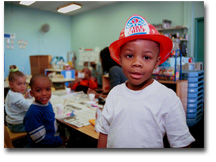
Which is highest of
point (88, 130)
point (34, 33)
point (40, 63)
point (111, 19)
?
point (111, 19)

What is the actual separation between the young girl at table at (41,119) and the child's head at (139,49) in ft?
2.52

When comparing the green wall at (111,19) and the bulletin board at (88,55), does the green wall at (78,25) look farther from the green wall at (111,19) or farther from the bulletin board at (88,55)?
the bulletin board at (88,55)

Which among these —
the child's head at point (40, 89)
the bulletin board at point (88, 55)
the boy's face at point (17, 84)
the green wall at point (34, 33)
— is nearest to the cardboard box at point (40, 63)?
the green wall at point (34, 33)

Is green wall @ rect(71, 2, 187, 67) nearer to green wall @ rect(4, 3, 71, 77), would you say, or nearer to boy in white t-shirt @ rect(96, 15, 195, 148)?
green wall @ rect(4, 3, 71, 77)

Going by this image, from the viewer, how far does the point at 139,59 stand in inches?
26.0

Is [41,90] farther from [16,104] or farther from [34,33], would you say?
[34,33]

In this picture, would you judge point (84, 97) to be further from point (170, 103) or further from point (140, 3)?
point (140, 3)

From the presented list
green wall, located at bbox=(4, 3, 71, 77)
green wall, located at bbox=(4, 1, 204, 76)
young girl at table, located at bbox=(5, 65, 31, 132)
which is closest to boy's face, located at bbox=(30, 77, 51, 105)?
young girl at table, located at bbox=(5, 65, 31, 132)

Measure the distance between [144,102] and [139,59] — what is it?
0.17 m

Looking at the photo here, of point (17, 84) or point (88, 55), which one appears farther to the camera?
point (88, 55)

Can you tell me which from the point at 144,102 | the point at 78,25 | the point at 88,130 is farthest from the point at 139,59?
the point at 78,25

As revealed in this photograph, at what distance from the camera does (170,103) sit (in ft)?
2.19

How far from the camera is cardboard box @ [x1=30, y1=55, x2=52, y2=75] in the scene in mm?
6204
